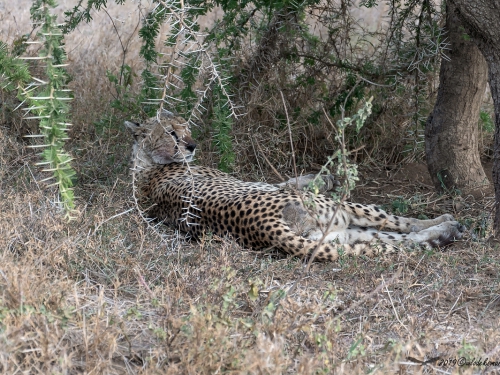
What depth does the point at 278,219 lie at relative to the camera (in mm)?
3566

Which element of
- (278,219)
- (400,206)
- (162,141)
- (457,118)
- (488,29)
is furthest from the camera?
(162,141)

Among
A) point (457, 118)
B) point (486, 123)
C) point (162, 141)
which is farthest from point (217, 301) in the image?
point (486, 123)

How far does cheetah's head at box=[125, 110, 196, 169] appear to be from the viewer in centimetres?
461

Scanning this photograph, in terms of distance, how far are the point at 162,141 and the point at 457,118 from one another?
1938 millimetres

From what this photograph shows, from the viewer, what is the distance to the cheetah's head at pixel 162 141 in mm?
4605

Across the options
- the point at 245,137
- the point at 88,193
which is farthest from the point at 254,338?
the point at 245,137

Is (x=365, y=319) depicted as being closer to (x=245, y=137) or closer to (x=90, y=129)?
(x=245, y=137)

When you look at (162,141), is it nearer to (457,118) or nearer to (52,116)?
(457,118)

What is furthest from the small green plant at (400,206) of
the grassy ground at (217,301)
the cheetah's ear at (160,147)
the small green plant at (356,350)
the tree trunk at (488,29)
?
the small green plant at (356,350)

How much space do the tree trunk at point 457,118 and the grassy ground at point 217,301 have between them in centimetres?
23

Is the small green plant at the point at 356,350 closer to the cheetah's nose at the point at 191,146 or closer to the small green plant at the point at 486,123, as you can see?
the cheetah's nose at the point at 191,146

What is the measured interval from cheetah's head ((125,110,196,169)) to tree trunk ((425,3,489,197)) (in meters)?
1.59

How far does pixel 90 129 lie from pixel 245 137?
1142 mm

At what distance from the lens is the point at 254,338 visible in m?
2.41
